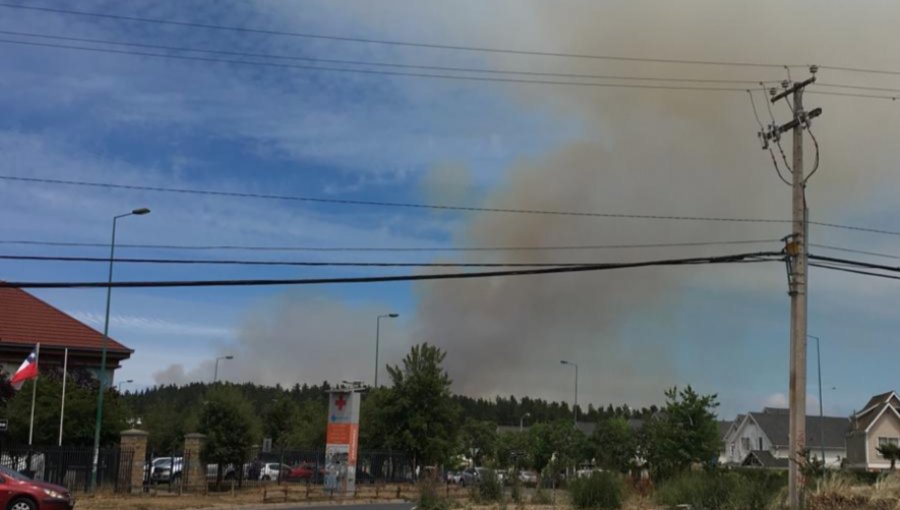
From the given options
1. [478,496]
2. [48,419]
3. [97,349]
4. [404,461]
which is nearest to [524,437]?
[404,461]

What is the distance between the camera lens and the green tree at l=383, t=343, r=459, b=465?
5144cm

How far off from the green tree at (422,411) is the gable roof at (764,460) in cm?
3549

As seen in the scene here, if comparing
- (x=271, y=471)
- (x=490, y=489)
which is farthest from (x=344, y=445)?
(x=490, y=489)

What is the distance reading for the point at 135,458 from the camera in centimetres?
3659

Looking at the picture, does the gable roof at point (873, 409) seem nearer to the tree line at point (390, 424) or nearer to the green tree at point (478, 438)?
the tree line at point (390, 424)

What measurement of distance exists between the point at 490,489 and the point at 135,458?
56.4 feet

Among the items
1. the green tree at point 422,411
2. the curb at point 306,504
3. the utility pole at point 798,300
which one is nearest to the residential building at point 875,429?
the green tree at point 422,411

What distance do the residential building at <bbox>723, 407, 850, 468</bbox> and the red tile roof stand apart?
55299mm

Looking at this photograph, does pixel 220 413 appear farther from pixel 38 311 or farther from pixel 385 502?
pixel 38 311

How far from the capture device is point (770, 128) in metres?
24.5

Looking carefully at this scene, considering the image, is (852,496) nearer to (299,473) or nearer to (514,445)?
(299,473)

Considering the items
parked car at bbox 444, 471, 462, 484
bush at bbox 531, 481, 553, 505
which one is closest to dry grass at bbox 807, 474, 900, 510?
bush at bbox 531, 481, 553, 505

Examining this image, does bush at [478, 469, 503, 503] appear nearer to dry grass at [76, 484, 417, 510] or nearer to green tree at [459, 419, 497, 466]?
dry grass at [76, 484, 417, 510]

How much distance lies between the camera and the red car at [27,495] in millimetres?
20656
